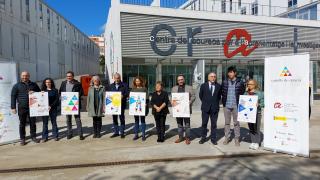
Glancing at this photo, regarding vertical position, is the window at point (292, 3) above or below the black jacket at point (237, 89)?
above

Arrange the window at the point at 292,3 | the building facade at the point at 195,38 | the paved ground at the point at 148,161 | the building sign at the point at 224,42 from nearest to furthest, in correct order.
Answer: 1. the paved ground at the point at 148,161
2. the building facade at the point at 195,38
3. the building sign at the point at 224,42
4. the window at the point at 292,3

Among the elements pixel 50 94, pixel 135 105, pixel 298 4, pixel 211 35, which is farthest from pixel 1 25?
pixel 298 4

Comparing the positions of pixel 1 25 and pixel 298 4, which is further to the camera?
pixel 298 4

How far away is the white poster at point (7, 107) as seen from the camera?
24.8ft

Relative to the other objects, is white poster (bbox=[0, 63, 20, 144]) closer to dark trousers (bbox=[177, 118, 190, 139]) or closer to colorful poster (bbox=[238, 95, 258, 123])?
dark trousers (bbox=[177, 118, 190, 139])

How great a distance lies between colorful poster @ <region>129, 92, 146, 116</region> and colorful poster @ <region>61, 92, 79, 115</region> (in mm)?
1534

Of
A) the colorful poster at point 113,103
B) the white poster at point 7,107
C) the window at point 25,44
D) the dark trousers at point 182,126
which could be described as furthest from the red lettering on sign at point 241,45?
the window at point 25,44

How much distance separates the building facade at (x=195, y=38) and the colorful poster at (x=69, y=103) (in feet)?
23.9

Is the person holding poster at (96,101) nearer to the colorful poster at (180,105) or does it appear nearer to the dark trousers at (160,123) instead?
the dark trousers at (160,123)

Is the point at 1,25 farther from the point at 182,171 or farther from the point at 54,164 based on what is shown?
the point at 182,171

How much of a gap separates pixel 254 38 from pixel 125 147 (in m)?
13.5

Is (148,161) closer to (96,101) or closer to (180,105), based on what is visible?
(180,105)

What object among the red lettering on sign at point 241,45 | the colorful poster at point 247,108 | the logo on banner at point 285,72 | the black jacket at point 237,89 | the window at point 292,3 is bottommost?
the colorful poster at point 247,108

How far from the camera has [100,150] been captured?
22.4ft
